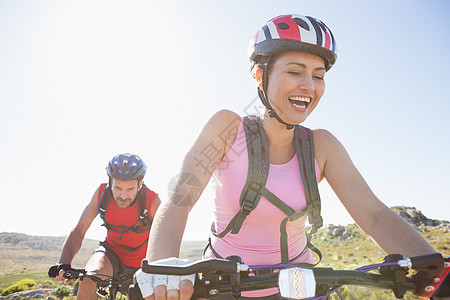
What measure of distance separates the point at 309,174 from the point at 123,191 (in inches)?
202

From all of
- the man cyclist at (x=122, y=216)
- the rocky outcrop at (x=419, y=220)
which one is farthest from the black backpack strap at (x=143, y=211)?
the rocky outcrop at (x=419, y=220)

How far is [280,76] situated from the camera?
310 cm

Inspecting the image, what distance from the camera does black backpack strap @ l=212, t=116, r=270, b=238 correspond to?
2797 mm

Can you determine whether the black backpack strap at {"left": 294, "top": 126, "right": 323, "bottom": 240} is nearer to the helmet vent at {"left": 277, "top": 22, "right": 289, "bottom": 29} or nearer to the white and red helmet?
the white and red helmet

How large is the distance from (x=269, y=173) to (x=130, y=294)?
1.80m

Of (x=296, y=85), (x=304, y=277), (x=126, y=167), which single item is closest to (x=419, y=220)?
(x=126, y=167)

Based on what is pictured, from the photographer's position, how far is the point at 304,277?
159 cm

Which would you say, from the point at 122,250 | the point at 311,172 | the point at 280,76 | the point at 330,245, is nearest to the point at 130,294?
the point at 311,172

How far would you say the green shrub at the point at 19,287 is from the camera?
2051 cm

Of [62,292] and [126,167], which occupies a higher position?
[126,167]

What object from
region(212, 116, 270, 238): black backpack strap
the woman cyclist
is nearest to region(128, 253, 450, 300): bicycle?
the woman cyclist

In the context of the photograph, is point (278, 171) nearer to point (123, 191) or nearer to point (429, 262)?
point (429, 262)

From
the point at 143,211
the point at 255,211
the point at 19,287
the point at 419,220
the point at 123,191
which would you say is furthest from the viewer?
the point at 419,220

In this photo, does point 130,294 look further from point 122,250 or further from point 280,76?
point 122,250
